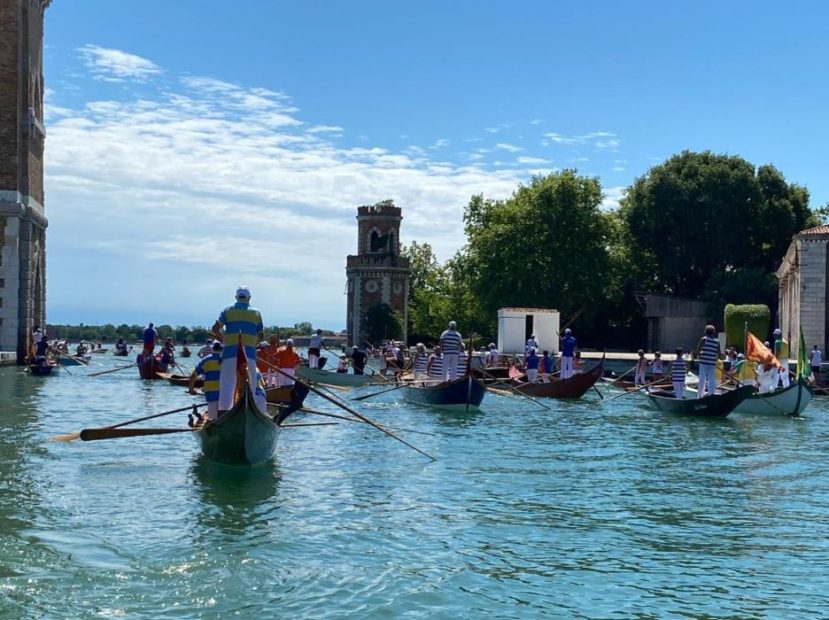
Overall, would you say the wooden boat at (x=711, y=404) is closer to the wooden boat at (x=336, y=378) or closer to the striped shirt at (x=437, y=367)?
the striped shirt at (x=437, y=367)

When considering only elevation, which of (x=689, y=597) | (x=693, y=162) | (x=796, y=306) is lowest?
(x=689, y=597)

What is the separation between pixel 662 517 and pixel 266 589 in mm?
4317

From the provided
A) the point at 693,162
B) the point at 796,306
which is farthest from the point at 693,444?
the point at 693,162

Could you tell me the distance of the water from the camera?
6.86 m

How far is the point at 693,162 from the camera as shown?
159 ft

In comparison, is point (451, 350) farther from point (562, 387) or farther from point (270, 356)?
point (562, 387)

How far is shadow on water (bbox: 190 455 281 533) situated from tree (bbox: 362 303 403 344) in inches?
2160

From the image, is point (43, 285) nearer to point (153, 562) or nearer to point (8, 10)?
point (8, 10)

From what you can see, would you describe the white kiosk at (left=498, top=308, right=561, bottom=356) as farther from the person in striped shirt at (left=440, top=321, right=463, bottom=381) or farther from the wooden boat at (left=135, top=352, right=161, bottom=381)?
the person in striped shirt at (left=440, top=321, right=463, bottom=381)

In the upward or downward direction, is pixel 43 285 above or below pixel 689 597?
above

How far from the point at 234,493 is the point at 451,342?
11.3 metres

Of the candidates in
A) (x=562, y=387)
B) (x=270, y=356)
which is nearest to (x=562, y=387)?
(x=562, y=387)

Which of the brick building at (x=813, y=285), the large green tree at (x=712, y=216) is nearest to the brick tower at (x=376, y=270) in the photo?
the large green tree at (x=712, y=216)

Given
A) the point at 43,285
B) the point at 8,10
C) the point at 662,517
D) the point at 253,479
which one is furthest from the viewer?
the point at 43,285
